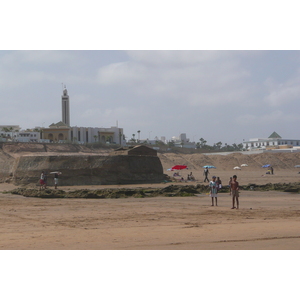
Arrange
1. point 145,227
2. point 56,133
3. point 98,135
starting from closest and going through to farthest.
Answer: point 145,227 < point 56,133 < point 98,135

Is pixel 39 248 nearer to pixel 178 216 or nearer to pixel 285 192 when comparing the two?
pixel 178 216

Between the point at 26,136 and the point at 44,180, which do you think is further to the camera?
the point at 26,136

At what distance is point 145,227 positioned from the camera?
1048 cm

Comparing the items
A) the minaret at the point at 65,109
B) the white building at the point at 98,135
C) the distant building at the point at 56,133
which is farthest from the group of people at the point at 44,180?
the minaret at the point at 65,109

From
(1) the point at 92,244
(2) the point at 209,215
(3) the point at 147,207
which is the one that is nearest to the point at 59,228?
(1) the point at 92,244

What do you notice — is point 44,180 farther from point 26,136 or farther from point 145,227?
point 26,136

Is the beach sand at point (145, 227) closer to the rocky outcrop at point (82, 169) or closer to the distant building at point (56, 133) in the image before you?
the rocky outcrop at point (82, 169)

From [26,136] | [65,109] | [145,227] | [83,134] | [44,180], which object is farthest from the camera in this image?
[65,109]

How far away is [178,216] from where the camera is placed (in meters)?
13.0

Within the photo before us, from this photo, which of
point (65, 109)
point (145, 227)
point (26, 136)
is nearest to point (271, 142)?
point (65, 109)

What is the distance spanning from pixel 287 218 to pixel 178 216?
3037 millimetres

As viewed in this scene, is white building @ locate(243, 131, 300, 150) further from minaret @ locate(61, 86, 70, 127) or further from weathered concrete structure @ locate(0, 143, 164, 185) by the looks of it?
weathered concrete structure @ locate(0, 143, 164, 185)

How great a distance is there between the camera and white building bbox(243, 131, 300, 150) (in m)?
110

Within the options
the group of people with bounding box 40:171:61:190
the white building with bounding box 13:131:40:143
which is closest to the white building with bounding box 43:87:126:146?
the white building with bounding box 13:131:40:143
